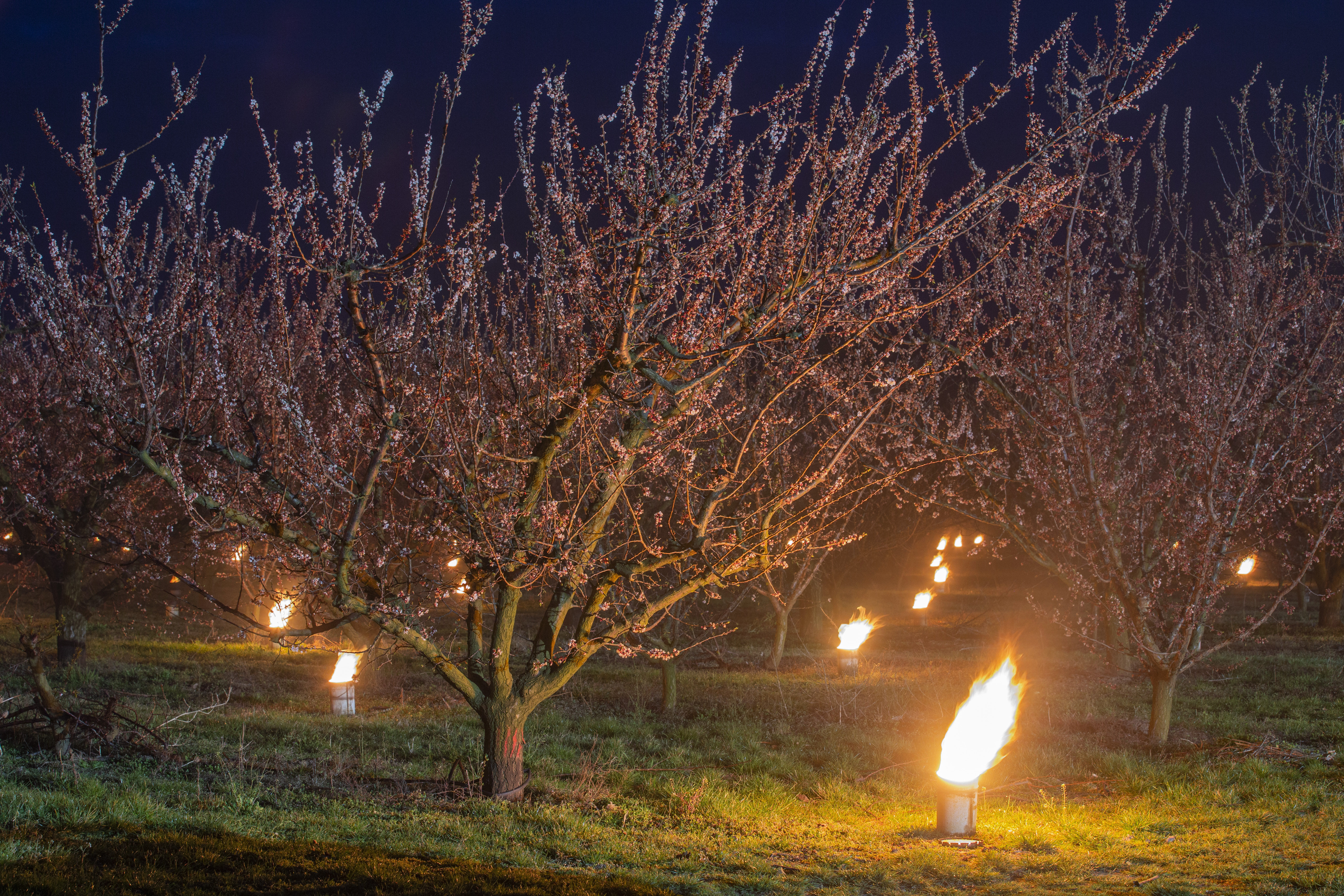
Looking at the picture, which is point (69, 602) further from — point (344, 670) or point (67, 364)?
point (67, 364)

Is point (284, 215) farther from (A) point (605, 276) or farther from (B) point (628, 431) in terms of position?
(B) point (628, 431)

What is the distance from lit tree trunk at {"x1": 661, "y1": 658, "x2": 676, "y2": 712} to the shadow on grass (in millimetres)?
6827

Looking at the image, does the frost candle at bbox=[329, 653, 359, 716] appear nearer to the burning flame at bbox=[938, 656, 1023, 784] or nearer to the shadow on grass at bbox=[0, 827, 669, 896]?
the shadow on grass at bbox=[0, 827, 669, 896]

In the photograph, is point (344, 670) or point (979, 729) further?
point (344, 670)

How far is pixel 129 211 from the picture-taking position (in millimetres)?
6562

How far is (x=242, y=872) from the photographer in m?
4.51

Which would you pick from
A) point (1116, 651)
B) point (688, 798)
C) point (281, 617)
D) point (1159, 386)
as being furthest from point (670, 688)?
point (1159, 386)

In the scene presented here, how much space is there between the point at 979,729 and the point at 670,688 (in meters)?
5.86

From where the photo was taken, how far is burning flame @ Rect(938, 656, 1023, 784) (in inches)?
255

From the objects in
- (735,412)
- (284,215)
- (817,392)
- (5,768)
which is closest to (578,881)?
(735,412)

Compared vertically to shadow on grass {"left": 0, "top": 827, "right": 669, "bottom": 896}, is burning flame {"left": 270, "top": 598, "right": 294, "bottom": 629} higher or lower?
higher

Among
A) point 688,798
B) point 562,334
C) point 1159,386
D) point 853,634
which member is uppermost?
point 1159,386

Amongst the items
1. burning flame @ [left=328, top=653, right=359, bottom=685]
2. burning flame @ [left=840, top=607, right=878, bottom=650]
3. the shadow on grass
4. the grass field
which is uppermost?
burning flame @ [left=840, top=607, right=878, bottom=650]

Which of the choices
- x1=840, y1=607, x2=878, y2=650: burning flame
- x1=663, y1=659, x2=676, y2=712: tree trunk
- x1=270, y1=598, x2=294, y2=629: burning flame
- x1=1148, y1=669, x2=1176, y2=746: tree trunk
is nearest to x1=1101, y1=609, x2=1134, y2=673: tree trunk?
x1=1148, y1=669, x2=1176, y2=746: tree trunk
